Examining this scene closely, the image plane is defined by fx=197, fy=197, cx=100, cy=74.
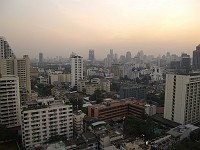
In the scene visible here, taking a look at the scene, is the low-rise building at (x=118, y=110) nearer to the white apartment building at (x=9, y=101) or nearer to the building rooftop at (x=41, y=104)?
the building rooftop at (x=41, y=104)

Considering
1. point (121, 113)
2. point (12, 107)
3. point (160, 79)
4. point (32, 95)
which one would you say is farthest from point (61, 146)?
point (160, 79)

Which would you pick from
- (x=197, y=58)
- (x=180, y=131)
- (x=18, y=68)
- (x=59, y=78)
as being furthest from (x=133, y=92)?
(x=197, y=58)

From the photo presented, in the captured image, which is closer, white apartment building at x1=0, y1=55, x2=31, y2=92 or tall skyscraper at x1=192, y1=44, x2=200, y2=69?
white apartment building at x1=0, y1=55, x2=31, y2=92

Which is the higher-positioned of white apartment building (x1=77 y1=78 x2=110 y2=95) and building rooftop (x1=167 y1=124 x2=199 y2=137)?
white apartment building (x1=77 y1=78 x2=110 y2=95)

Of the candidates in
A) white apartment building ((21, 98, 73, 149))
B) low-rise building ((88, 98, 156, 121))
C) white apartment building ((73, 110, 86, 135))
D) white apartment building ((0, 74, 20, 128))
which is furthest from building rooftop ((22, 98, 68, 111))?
low-rise building ((88, 98, 156, 121))

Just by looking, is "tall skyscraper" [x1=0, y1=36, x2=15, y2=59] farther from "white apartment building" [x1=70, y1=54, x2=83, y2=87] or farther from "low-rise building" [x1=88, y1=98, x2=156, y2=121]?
"low-rise building" [x1=88, y1=98, x2=156, y2=121]

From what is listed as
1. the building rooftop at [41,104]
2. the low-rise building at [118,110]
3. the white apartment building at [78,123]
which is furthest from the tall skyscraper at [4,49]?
the white apartment building at [78,123]
